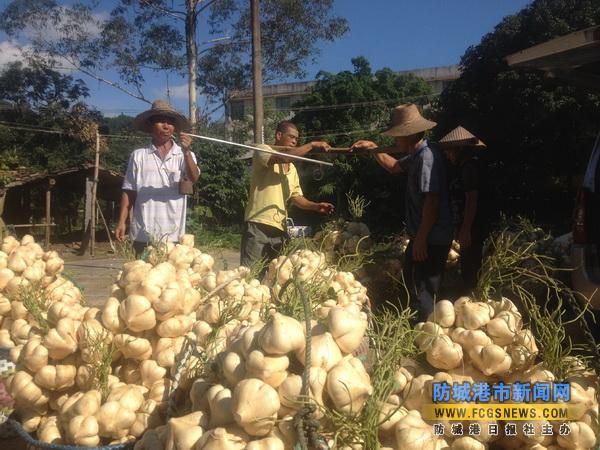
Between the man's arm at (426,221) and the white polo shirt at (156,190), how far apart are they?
168 centimetres

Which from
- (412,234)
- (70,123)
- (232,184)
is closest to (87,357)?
(412,234)

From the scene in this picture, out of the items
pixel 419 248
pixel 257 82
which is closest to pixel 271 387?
pixel 419 248

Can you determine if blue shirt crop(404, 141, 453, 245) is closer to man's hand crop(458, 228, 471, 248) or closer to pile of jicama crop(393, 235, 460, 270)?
man's hand crop(458, 228, 471, 248)

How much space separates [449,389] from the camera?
5.46 ft

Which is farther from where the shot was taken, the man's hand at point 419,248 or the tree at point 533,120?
the tree at point 533,120

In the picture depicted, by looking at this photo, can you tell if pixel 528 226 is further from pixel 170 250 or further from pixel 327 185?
pixel 327 185

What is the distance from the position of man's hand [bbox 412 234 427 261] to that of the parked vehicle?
2.83ft

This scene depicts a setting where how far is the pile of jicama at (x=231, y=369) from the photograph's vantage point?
133 cm

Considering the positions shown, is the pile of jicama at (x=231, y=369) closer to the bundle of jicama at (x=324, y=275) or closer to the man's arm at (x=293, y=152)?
the bundle of jicama at (x=324, y=275)

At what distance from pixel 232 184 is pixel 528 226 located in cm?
1490

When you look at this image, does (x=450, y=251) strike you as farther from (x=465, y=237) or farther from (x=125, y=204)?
(x=125, y=204)

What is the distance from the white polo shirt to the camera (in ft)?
11.8

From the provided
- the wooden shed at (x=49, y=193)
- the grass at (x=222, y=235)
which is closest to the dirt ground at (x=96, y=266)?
the grass at (x=222, y=235)

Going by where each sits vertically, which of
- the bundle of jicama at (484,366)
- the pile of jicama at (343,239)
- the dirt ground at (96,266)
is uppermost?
the pile of jicama at (343,239)
